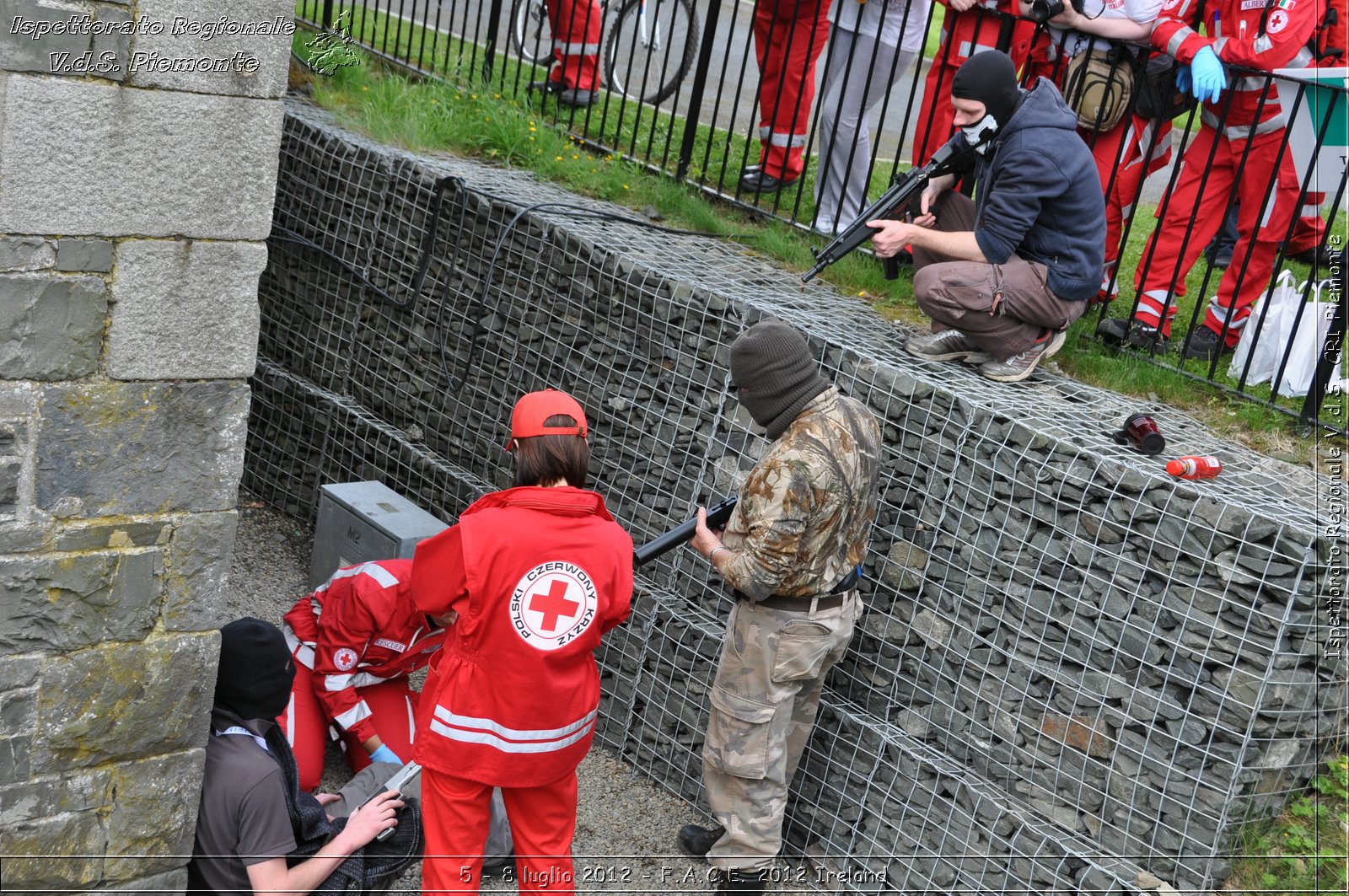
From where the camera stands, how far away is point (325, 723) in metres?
4.92

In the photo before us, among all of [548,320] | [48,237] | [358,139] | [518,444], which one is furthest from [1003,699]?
[358,139]

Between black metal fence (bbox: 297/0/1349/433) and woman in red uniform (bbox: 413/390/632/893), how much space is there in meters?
2.67

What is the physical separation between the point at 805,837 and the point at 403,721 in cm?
165

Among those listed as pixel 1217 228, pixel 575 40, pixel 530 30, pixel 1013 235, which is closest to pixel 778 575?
pixel 1013 235

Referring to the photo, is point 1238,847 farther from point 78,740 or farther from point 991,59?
point 78,740

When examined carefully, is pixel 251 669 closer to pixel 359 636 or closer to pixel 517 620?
pixel 359 636

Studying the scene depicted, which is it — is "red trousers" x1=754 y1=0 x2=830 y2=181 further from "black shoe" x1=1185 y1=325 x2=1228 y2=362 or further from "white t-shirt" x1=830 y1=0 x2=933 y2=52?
"black shoe" x1=1185 y1=325 x2=1228 y2=362

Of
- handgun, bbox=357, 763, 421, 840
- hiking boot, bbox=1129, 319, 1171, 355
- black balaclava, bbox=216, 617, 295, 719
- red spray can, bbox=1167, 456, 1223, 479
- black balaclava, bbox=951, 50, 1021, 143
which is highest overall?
black balaclava, bbox=951, 50, 1021, 143

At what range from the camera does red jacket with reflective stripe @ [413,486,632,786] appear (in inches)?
142

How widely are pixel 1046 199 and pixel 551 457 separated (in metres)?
2.16

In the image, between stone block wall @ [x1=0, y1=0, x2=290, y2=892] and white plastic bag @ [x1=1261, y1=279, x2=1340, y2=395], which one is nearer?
stone block wall @ [x1=0, y1=0, x2=290, y2=892]

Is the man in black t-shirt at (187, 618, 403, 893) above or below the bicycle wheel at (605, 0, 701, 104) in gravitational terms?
below

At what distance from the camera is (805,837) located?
4844mm

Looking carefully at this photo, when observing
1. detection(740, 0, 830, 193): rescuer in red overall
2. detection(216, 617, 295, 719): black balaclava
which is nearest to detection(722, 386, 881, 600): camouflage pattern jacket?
detection(216, 617, 295, 719): black balaclava
